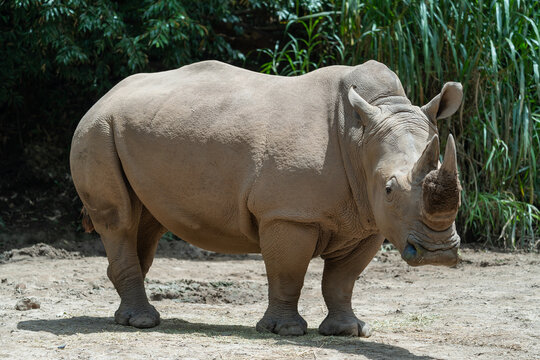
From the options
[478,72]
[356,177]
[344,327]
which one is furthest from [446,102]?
[478,72]

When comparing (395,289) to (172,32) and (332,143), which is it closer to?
(332,143)

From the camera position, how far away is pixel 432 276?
8.16m

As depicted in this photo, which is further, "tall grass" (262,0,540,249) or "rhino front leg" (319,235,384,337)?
"tall grass" (262,0,540,249)

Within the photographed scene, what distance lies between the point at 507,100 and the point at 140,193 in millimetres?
5192

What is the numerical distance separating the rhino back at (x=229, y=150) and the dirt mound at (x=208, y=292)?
1297 millimetres

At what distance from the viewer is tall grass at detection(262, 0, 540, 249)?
359 inches

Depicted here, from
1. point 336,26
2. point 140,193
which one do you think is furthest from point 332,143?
point 336,26

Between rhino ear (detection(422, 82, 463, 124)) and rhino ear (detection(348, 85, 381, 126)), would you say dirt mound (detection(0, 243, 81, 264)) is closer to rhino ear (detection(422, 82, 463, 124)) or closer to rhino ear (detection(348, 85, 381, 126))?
rhino ear (detection(348, 85, 381, 126))

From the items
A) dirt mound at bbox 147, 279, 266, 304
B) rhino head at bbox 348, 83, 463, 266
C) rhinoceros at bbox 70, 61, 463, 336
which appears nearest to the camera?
rhino head at bbox 348, 83, 463, 266

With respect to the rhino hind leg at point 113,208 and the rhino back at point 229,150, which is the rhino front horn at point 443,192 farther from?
the rhino hind leg at point 113,208

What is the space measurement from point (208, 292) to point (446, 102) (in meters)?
2.86

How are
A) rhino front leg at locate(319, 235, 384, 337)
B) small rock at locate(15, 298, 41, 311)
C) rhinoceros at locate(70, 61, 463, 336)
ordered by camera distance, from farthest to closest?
small rock at locate(15, 298, 41, 311) → rhino front leg at locate(319, 235, 384, 337) → rhinoceros at locate(70, 61, 463, 336)

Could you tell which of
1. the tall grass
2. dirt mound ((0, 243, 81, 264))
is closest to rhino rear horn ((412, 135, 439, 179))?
→ the tall grass

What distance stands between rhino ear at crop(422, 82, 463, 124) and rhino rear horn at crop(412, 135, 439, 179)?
0.70 m
